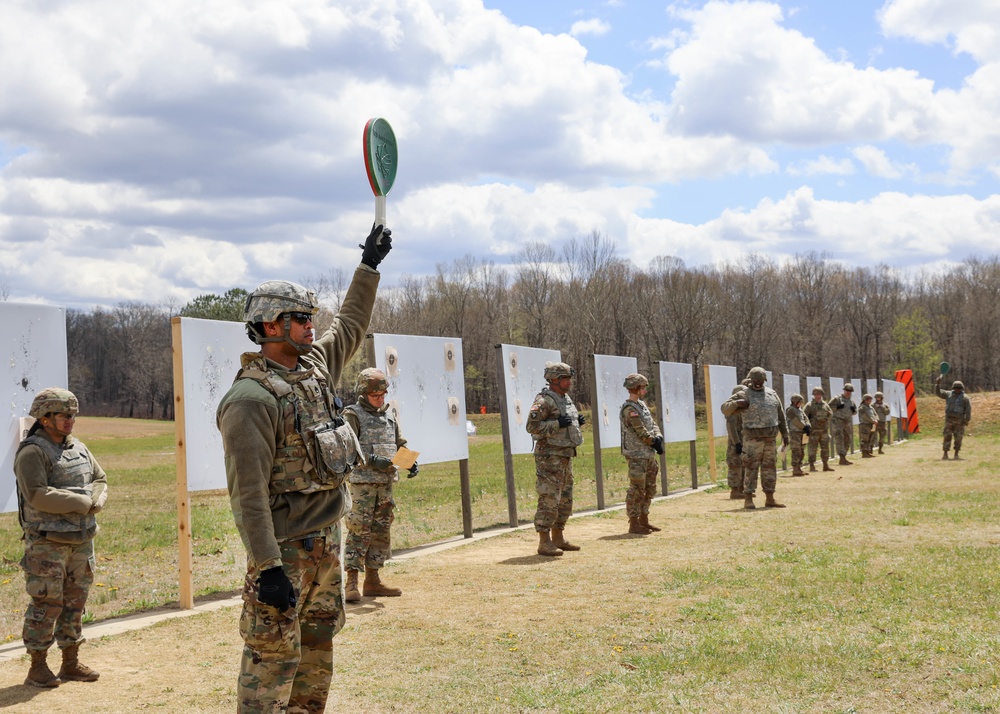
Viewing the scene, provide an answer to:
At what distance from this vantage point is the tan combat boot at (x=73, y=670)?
6410mm

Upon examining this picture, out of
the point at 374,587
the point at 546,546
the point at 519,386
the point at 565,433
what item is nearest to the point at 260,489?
the point at 374,587

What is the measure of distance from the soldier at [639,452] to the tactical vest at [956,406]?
17268 mm

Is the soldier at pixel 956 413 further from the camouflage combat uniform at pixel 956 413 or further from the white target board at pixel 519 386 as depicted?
the white target board at pixel 519 386

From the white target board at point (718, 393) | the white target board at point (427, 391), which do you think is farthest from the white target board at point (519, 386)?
the white target board at point (718, 393)

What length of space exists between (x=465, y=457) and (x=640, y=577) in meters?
4.21

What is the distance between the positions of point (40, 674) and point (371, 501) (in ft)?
11.0

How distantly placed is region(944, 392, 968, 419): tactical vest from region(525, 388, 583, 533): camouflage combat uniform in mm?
19324

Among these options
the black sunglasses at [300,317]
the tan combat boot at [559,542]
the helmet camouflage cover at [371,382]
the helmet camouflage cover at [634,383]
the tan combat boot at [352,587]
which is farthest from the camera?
the helmet camouflage cover at [634,383]

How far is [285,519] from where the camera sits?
4168 mm

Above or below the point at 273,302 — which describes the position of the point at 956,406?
below

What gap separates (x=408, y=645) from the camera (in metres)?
7.22

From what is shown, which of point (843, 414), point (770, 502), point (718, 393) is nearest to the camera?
point (770, 502)

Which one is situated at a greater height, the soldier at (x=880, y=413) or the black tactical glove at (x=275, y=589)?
the black tactical glove at (x=275, y=589)

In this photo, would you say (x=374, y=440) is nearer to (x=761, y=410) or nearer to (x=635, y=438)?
(x=635, y=438)
